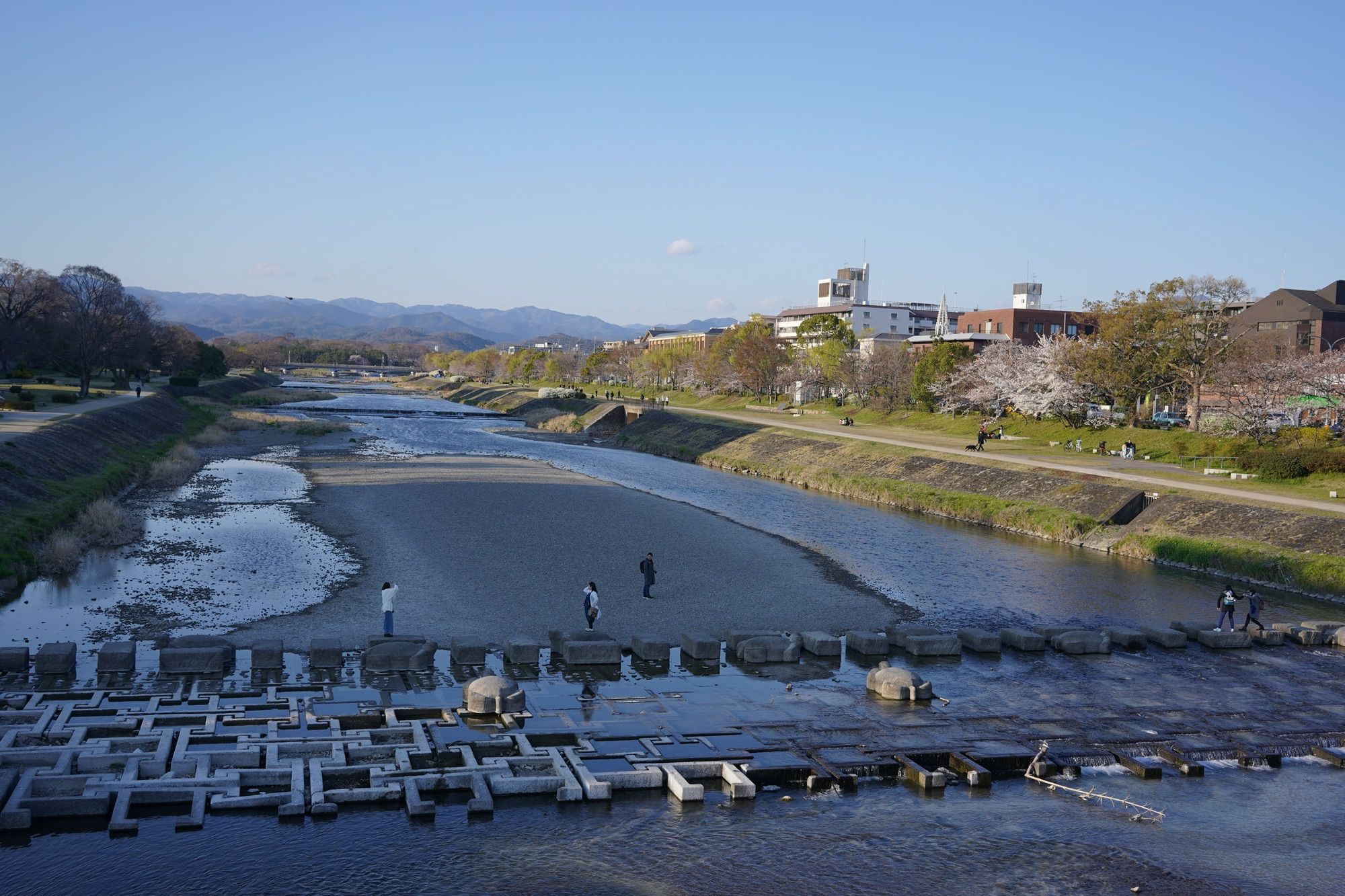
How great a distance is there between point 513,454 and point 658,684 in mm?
50456

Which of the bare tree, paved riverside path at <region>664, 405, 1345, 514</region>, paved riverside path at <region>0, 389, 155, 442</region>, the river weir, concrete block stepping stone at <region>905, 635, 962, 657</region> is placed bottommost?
the river weir

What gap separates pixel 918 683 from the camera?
1992cm

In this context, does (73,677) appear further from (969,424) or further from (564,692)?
(969,424)

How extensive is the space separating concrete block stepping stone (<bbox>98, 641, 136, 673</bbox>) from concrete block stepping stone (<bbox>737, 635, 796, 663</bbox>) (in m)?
12.4

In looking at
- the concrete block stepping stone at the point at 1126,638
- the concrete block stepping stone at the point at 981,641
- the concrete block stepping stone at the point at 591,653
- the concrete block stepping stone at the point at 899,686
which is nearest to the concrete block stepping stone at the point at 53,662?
the concrete block stepping stone at the point at 591,653

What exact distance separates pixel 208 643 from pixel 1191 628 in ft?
77.9

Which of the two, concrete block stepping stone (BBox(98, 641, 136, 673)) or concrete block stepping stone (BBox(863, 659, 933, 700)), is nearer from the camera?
concrete block stepping stone (BBox(98, 641, 136, 673))

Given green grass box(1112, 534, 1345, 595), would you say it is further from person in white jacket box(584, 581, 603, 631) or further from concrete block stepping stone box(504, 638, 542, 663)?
concrete block stepping stone box(504, 638, 542, 663)

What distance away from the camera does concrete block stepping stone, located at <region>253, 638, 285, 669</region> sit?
A: 1966 centimetres

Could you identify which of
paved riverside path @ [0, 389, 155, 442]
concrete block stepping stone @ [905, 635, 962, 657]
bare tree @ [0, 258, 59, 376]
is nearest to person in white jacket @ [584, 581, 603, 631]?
concrete block stepping stone @ [905, 635, 962, 657]

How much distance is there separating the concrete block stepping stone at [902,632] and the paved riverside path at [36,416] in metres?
36.7

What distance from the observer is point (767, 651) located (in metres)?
22.0

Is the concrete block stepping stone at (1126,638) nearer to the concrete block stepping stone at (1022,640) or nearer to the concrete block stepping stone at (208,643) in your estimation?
the concrete block stepping stone at (1022,640)

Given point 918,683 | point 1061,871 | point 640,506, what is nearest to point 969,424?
point 640,506
